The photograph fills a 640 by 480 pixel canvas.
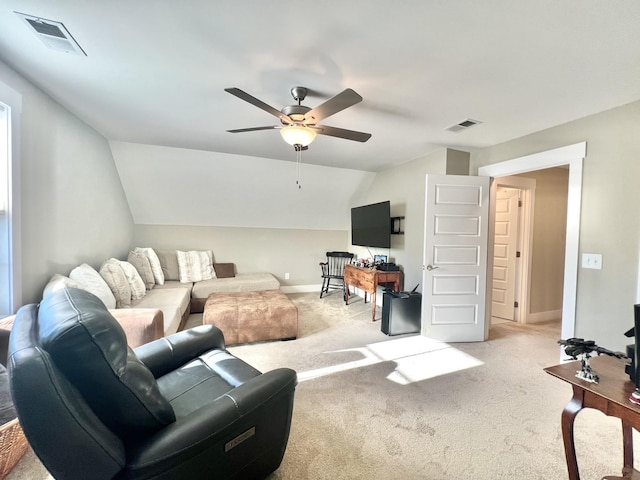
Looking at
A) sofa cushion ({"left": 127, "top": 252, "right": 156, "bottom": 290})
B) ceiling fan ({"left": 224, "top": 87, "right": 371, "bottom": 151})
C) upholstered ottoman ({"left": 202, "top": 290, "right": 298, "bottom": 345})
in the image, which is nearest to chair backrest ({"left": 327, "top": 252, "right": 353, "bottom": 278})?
upholstered ottoman ({"left": 202, "top": 290, "right": 298, "bottom": 345})

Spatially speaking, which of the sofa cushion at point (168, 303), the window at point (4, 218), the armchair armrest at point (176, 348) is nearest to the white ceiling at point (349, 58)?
the window at point (4, 218)

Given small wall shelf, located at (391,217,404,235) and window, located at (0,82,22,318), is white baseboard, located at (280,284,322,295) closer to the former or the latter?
small wall shelf, located at (391,217,404,235)

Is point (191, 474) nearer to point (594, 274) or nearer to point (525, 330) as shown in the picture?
point (594, 274)

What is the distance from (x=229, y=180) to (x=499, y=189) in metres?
4.28

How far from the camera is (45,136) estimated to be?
231 centimetres

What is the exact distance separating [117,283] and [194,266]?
5.91 feet

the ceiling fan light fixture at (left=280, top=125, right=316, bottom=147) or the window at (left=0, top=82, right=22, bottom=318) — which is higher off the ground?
the ceiling fan light fixture at (left=280, top=125, right=316, bottom=147)

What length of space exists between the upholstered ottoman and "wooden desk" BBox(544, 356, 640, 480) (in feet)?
7.92

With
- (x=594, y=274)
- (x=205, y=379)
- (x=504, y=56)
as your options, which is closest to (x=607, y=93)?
(x=504, y=56)

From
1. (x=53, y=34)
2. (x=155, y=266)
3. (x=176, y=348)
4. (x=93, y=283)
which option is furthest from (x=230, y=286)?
(x=53, y=34)

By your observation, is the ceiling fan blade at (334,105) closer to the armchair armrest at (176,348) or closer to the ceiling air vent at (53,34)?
the ceiling air vent at (53,34)

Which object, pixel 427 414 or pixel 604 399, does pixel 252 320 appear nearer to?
pixel 427 414

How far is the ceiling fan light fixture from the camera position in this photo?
2.03 metres

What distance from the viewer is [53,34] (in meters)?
1.56
